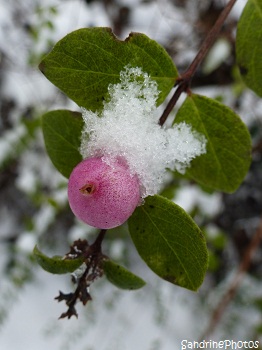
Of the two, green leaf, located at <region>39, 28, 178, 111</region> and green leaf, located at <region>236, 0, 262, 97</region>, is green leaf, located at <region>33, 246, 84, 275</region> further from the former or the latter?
green leaf, located at <region>236, 0, 262, 97</region>

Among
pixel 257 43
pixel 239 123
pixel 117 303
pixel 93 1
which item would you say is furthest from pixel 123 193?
pixel 93 1

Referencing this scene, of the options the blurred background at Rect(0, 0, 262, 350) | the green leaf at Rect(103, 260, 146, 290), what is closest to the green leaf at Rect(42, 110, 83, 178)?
the green leaf at Rect(103, 260, 146, 290)

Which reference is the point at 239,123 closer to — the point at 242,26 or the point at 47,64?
the point at 242,26

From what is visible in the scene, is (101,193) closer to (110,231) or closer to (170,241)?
(170,241)

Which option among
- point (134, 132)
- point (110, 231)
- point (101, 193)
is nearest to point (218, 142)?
point (134, 132)

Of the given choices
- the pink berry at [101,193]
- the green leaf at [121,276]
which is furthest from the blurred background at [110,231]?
the pink berry at [101,193]
